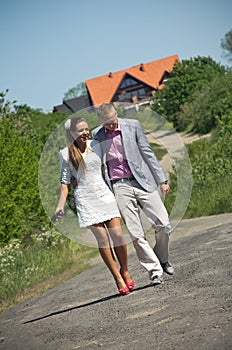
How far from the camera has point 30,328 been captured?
9.57m

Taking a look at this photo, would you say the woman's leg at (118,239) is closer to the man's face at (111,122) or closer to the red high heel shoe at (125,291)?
the red high heel shoe at (125,291)

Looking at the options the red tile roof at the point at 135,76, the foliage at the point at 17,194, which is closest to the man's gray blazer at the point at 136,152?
the foliage at the point at 17,194

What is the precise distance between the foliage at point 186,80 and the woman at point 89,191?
54610mm

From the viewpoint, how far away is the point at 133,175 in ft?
30.2

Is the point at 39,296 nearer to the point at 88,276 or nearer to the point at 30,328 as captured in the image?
the point at 88,276

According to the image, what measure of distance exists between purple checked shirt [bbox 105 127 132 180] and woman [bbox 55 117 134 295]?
141 millimetres

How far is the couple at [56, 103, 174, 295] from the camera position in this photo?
914cm

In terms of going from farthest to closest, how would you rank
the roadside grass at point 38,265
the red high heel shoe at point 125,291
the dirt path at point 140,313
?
the roadside grass at point 38,265 → the red high heel shoe at point 125,291 → the dirt path at point 140,313

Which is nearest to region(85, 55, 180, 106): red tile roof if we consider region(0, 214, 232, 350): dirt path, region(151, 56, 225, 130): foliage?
region(151, 56, 225, 130): foliage

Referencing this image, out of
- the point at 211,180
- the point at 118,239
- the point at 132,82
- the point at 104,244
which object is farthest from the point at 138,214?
the point at 132,82

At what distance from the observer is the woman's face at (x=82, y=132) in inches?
360

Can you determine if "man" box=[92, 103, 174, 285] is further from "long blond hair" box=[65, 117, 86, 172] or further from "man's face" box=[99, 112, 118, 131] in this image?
"long blond hair" box=[65, 117, 86, 172]

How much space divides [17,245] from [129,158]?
30.6 feet

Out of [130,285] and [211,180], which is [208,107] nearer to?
[211,180]
